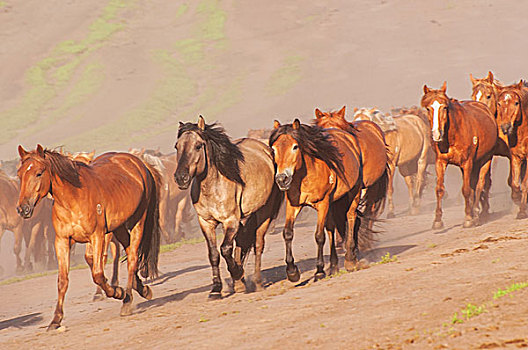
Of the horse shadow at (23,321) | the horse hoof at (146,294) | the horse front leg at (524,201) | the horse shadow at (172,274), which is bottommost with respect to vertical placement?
the horse shadow at (172,274)

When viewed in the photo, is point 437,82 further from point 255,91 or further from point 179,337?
point 179,337

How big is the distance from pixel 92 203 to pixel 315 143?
296cm

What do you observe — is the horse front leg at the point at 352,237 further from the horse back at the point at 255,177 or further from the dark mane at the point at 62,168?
the dark mane at the point at 62,168

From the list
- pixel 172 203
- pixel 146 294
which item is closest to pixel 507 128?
pixel 146 294

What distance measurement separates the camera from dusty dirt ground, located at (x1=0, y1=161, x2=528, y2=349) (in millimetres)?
5840

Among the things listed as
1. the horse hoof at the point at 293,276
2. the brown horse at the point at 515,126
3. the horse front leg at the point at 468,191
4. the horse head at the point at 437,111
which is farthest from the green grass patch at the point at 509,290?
the brown horse at the point at 515,126

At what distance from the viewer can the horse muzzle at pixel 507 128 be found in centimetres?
1345

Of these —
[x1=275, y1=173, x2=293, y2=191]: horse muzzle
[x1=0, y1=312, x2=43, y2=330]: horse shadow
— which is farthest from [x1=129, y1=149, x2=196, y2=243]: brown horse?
[x1=275, y1=173, x2=293, y2=191]: horse muzzle

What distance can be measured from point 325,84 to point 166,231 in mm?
40876

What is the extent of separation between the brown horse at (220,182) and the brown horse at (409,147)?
28.4 feet

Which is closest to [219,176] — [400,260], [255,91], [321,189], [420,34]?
[321,189]

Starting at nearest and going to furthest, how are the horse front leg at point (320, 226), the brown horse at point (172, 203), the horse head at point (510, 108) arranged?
the horse front leg at point (320, 226) < the horse head at point (510, 108) < the brown horse at point (172, 203)

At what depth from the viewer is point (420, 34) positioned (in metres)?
69.6

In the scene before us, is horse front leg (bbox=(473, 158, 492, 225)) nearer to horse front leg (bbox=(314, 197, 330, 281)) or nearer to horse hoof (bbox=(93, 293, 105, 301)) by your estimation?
horse front leg (bbox=(314, 197, 330, 281))
